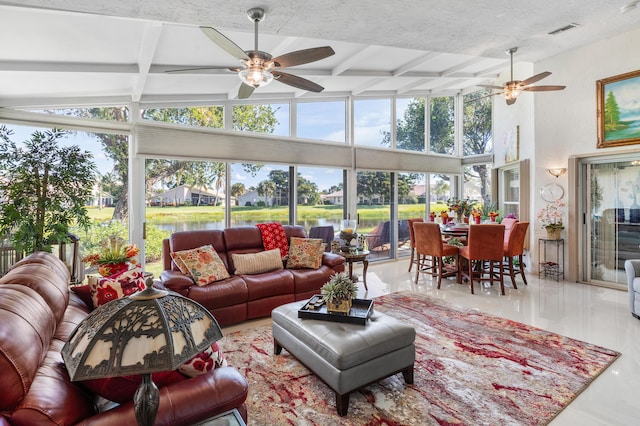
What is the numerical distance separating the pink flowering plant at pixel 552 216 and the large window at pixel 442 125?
2.91 metres

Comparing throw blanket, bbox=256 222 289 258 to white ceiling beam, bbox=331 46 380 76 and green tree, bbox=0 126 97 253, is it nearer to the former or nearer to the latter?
green tree, bbox=0 126 97 253

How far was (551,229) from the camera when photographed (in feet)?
17.8

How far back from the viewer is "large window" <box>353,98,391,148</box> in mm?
6785

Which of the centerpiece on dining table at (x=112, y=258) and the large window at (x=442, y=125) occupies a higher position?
the large window at (x=442, y=125)

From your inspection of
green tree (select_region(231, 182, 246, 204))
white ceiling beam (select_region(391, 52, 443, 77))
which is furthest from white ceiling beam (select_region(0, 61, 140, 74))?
white ceiling beam (select_region(391, 52, 443, 77))

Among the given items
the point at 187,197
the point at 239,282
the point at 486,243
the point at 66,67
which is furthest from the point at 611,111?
the point at 66,67

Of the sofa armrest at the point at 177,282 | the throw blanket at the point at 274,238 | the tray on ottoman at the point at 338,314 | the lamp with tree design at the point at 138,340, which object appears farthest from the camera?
the throw blanket at the point at 274,238

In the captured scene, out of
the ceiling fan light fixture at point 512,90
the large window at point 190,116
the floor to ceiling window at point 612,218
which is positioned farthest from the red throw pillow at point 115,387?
the floor to ceiling window at point 612,218

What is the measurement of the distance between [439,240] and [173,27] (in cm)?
443

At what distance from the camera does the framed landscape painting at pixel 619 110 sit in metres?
4.62

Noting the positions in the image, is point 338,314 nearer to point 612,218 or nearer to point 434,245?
point 434,245

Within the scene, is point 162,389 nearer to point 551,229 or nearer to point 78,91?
point 78,91

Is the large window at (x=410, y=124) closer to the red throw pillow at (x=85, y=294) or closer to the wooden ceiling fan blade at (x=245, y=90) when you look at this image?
the wooden ceiling fan blade at (x=245, y=90)

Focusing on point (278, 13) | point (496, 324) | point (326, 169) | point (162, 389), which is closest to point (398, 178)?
point (326, 169)
